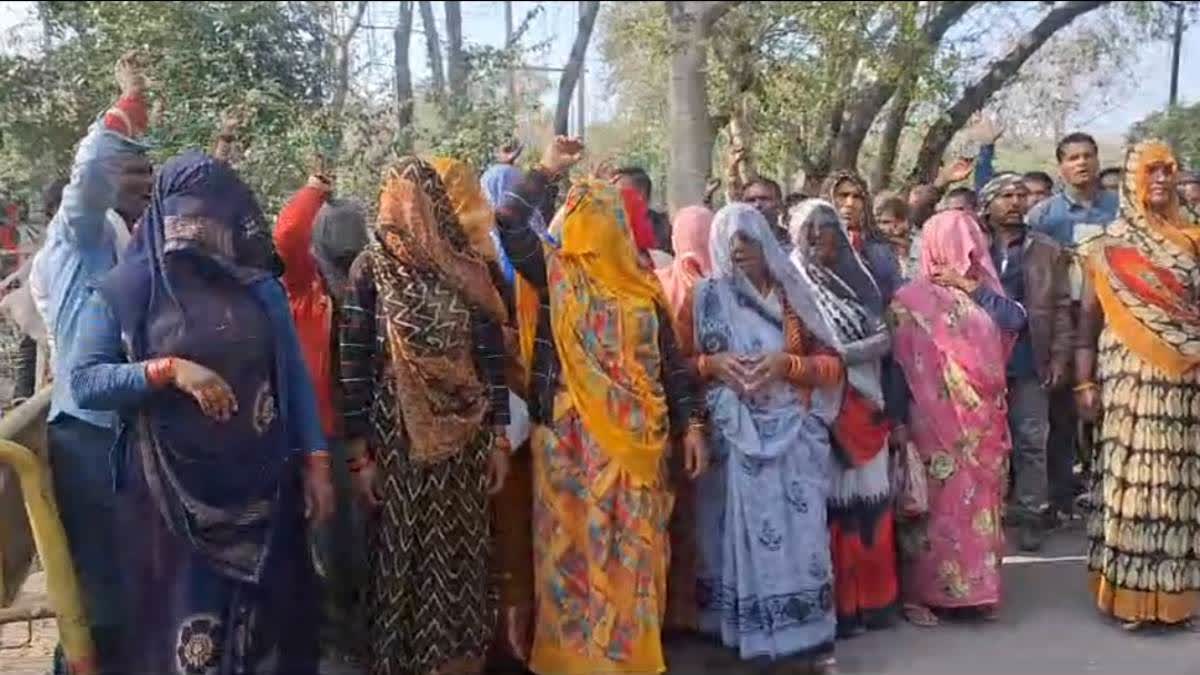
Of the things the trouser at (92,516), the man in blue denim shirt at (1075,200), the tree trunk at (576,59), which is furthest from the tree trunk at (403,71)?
the trouser at (92,516)

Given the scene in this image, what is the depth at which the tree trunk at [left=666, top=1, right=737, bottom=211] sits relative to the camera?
1094 centimetres

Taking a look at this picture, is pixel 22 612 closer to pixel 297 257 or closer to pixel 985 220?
pixel 297 257

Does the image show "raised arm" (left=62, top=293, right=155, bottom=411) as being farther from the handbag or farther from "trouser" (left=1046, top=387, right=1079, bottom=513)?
"trouser" (left=1046, top=387, right=1079, bottom=513)

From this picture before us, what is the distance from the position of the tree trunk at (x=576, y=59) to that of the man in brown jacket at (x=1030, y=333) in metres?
12.1

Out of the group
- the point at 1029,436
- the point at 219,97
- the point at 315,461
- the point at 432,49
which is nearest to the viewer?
the point at 315,461

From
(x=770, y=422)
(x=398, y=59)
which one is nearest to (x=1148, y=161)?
(x=770, y=422)

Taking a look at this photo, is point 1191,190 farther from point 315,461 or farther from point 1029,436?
point 315,461

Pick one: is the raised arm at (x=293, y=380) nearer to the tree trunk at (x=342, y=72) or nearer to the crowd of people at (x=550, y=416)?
the crowd of people at (x=550, y=416)

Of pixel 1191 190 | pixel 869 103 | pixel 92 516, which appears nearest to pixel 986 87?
pixel 869 103

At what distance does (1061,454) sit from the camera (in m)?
5.94

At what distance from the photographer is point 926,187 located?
6.54 meters

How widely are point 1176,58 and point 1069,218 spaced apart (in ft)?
29.4

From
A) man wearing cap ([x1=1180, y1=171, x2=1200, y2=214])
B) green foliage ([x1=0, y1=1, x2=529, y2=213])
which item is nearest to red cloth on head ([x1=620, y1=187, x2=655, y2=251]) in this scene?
man wearing cap ([x1=1180, y1=171, x2=1200, y2=214])

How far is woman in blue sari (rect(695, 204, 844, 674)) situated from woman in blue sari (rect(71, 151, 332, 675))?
1.57 metres
